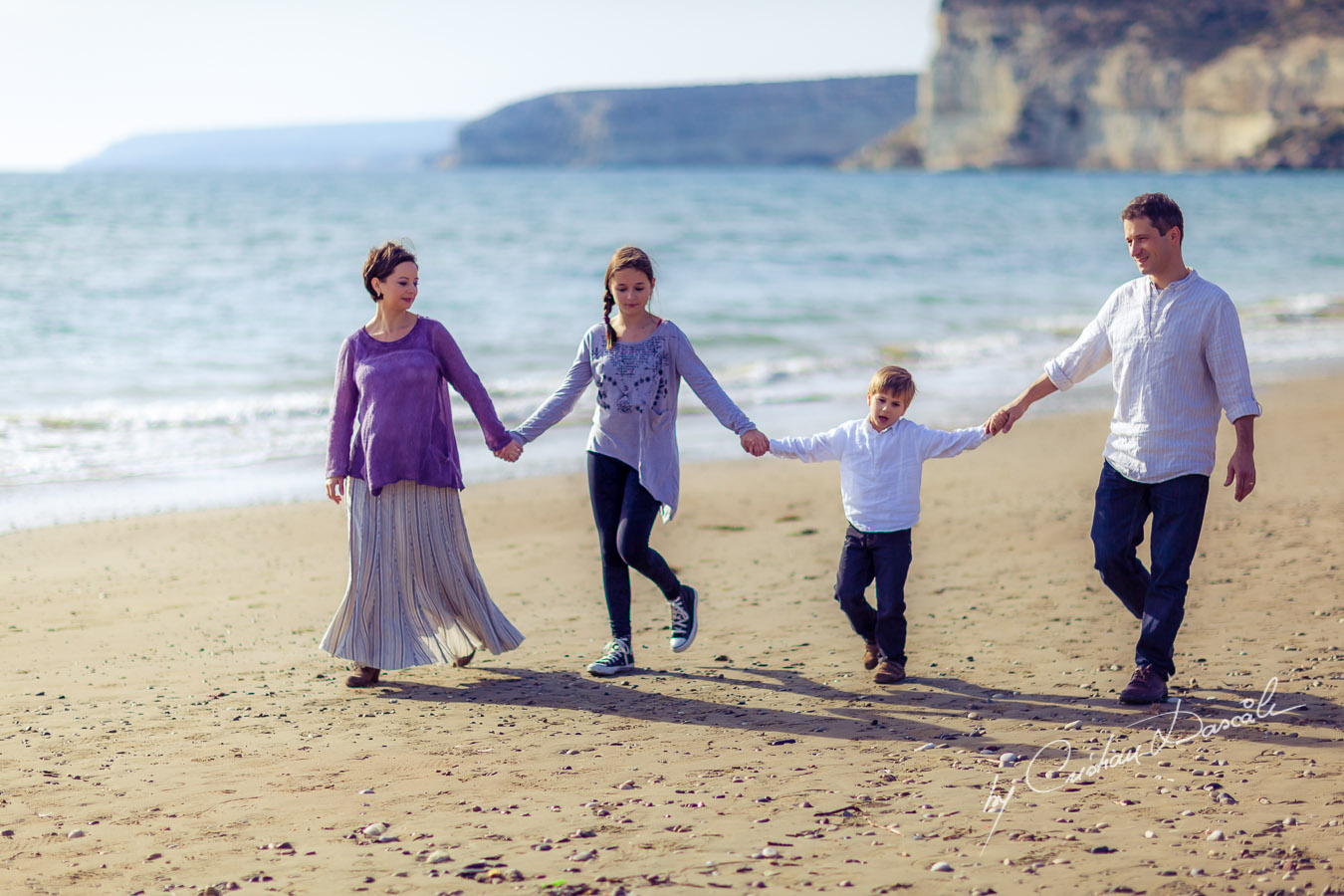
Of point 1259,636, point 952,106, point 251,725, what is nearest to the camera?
point 251,725

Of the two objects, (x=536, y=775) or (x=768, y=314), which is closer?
(x=536, y=775)

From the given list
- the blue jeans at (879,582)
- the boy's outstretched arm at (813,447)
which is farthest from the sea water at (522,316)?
the blue jeans at (879,582)

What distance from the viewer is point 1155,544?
450 centimetres

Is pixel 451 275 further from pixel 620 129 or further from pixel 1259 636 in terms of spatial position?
pixel 620 129

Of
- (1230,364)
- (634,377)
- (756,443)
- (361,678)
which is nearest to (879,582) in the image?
(756,443)

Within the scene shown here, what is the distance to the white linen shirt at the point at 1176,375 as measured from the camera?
14.1 ft

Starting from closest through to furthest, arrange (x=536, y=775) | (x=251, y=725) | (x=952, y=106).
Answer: (x=536, y=775), (x=251, y=725), (x=952, y=106)

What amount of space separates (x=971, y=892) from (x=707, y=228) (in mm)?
40932

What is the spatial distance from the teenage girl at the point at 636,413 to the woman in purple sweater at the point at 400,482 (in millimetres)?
407

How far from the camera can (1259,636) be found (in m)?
5.33

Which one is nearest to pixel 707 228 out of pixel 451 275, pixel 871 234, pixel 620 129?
pixel 871 234

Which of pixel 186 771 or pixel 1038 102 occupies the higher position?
pixel 1038 102

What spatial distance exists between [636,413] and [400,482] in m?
0.97

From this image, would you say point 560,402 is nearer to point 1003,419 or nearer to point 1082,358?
point 1003,419
